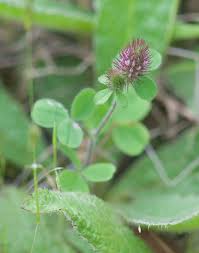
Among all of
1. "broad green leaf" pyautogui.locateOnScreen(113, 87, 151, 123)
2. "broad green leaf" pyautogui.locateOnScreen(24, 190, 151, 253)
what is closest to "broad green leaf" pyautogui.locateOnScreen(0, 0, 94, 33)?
"broad green leaf" pyautogui.locateOnScreen(113, 87, 151, 123)

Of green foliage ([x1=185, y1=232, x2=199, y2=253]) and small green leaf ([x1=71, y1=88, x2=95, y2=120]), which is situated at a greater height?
small green leaf ([x1=71, y1=88, x2=95, y2=120])

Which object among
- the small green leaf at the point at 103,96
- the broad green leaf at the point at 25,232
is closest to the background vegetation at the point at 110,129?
the broad green leaf at the point at 25,232

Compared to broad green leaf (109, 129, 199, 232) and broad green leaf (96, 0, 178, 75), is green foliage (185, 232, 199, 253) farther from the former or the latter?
broad green leaf (96, 0, 178, 75)

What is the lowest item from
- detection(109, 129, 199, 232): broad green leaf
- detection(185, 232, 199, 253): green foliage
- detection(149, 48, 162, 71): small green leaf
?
detection(185, 232, 199, 253): green foliage

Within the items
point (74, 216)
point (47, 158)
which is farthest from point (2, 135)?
point (74, 216)

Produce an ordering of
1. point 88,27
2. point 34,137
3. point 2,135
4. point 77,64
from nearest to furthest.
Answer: point 34,137, point 2,135, point 88,27, point 77,64

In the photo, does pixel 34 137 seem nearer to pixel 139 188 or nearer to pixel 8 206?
pixel 8 206

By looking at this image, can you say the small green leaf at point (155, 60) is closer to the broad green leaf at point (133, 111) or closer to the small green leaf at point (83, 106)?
the small green leaf at point (83, 106)
